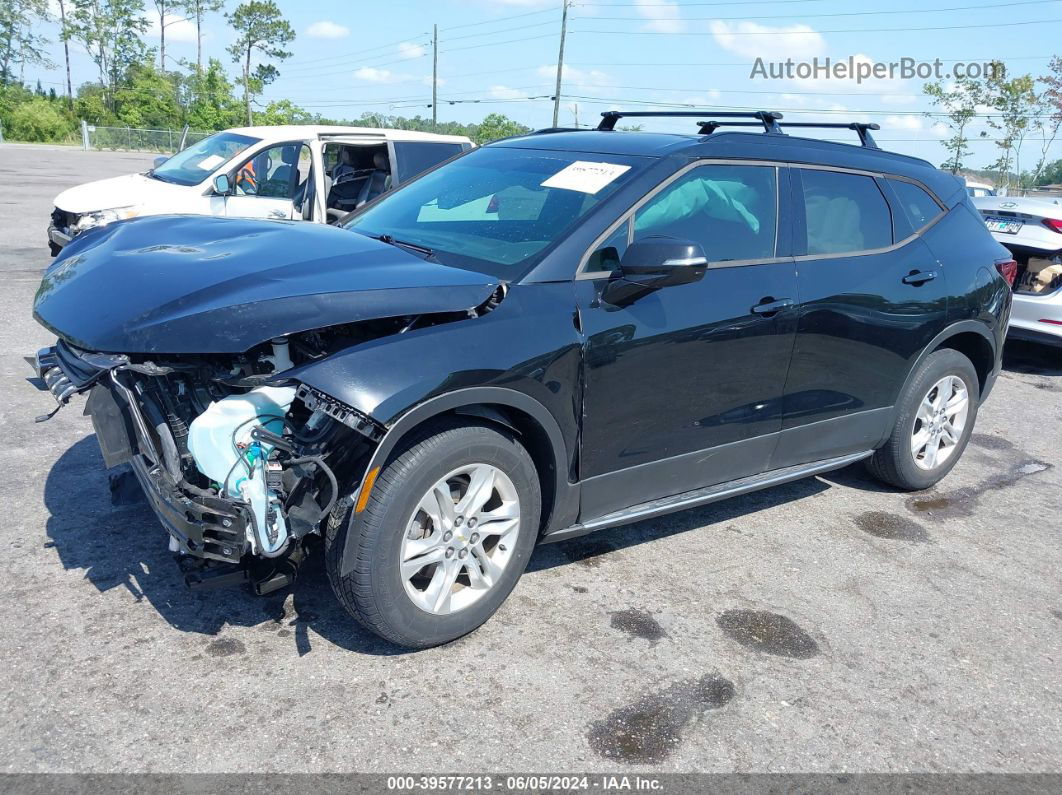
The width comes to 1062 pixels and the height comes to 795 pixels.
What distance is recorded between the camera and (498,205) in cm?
405

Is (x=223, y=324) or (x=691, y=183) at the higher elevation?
(x=691, y=183)

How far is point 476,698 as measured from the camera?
305 cm

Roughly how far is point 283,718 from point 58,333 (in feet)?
5.23

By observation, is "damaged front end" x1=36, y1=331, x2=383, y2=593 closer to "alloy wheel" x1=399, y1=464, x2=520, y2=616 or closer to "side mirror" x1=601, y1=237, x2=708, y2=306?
"alloy wheel" x1=399, y1=464, x2=520, y2=616

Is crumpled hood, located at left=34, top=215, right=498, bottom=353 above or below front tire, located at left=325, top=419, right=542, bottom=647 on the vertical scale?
above

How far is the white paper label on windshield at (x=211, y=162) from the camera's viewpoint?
9.78m

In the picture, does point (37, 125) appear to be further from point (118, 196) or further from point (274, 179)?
point (274, 179)

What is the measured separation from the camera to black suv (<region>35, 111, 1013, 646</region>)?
116 inches

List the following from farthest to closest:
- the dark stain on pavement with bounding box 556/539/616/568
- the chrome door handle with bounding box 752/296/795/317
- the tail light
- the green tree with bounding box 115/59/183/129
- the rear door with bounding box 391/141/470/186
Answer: the green tree with bounding box 115/59/183/129, the rear door with bounding box 391/141/470/186, the tail light, the dark stain on pavement with bounding box 556/539/616/568, the chrome door handle with bounding box 752/296/795/317

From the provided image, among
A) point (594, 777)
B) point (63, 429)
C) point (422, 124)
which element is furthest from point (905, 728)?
point (422, 124)

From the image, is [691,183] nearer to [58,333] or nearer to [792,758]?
[792,758]

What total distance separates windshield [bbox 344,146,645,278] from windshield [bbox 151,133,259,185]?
596 centimetres

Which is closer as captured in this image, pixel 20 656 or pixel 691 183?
pixel 20 656

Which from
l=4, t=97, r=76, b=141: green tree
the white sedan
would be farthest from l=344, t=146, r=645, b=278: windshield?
l=4, t=97, r=76, b=141: green tree
